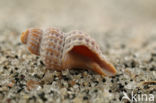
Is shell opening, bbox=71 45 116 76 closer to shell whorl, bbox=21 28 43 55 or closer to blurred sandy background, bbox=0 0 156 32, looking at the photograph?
shell whorl, bbox=21 28 43 55

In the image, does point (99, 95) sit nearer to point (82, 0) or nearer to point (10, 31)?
point (10, 31)

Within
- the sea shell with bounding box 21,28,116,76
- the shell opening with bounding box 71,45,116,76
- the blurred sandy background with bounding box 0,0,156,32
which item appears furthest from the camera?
the blurred sandy background with bounding box 0,0,156,32

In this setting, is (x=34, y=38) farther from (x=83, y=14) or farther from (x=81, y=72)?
(x=83, y=14)

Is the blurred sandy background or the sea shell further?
the blurred sandy background

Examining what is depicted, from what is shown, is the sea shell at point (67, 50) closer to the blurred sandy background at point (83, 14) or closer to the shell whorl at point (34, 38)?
the shell whorl at point (34, 38)

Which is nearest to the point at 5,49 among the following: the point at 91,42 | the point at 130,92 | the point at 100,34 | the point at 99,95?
the point at 91,42

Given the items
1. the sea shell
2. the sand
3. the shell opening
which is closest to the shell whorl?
the sea shell

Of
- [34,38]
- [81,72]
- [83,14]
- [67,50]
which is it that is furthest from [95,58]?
[83,14]

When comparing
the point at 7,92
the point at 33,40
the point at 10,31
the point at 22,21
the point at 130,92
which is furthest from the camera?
the point at 22,21
